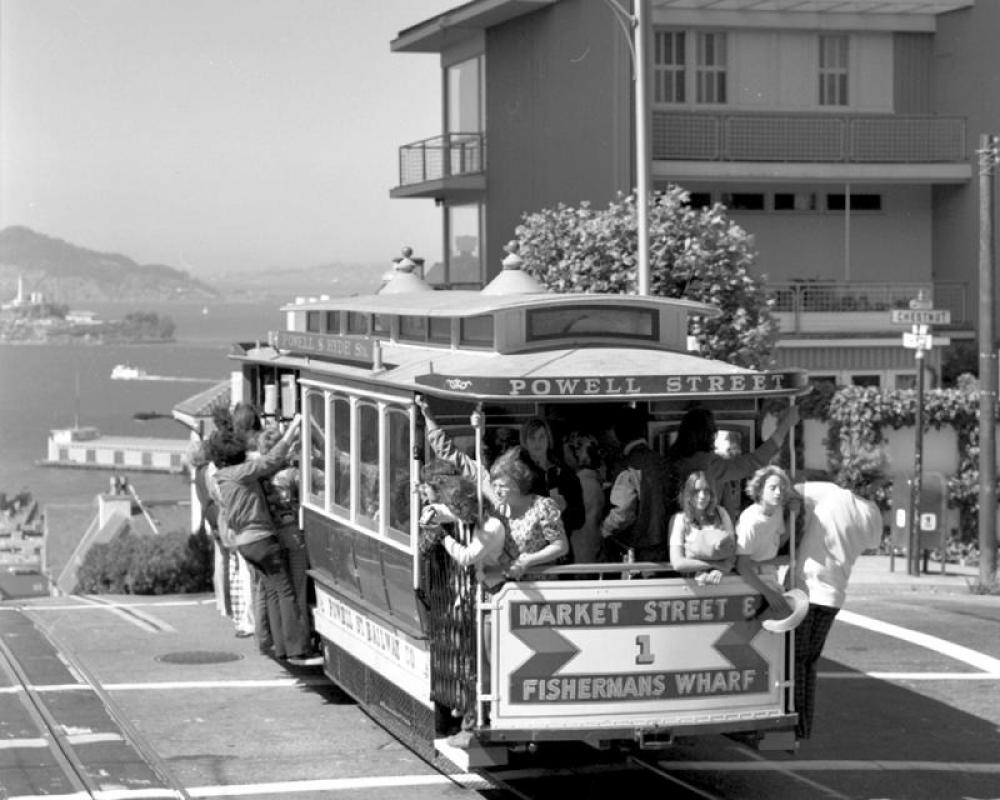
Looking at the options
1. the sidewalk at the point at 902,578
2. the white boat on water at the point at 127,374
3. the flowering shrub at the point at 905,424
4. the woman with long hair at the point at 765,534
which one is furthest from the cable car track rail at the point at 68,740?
the white boat on water at the point at 127,374

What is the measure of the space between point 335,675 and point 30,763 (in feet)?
8.02

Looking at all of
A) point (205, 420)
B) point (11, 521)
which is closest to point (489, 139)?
point (205, 420)

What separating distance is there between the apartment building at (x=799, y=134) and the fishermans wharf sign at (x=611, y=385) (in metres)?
19.2

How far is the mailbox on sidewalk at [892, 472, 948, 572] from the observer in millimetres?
21109

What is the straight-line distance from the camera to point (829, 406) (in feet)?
82.0

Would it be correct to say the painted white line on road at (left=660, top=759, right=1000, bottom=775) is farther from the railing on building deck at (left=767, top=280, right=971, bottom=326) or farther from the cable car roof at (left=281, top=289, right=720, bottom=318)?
the railing on building deck at (left=767, top=280, right=971, bottom=326)

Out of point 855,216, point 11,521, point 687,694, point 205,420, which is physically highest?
point 855,216

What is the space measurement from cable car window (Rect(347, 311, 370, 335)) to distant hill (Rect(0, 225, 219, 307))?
91.2 meters

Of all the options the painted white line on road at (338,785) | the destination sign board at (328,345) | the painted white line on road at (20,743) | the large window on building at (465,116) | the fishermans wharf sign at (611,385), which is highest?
the large window on building at (465,116)

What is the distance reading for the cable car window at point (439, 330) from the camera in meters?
11.0

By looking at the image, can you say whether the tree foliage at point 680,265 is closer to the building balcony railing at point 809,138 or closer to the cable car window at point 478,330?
the building balcony railing at point 809,138

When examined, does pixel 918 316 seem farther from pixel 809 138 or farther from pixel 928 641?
pixel 809 138

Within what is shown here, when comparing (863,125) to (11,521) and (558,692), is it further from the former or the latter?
(11,521)

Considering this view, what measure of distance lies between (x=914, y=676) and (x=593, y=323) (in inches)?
213
